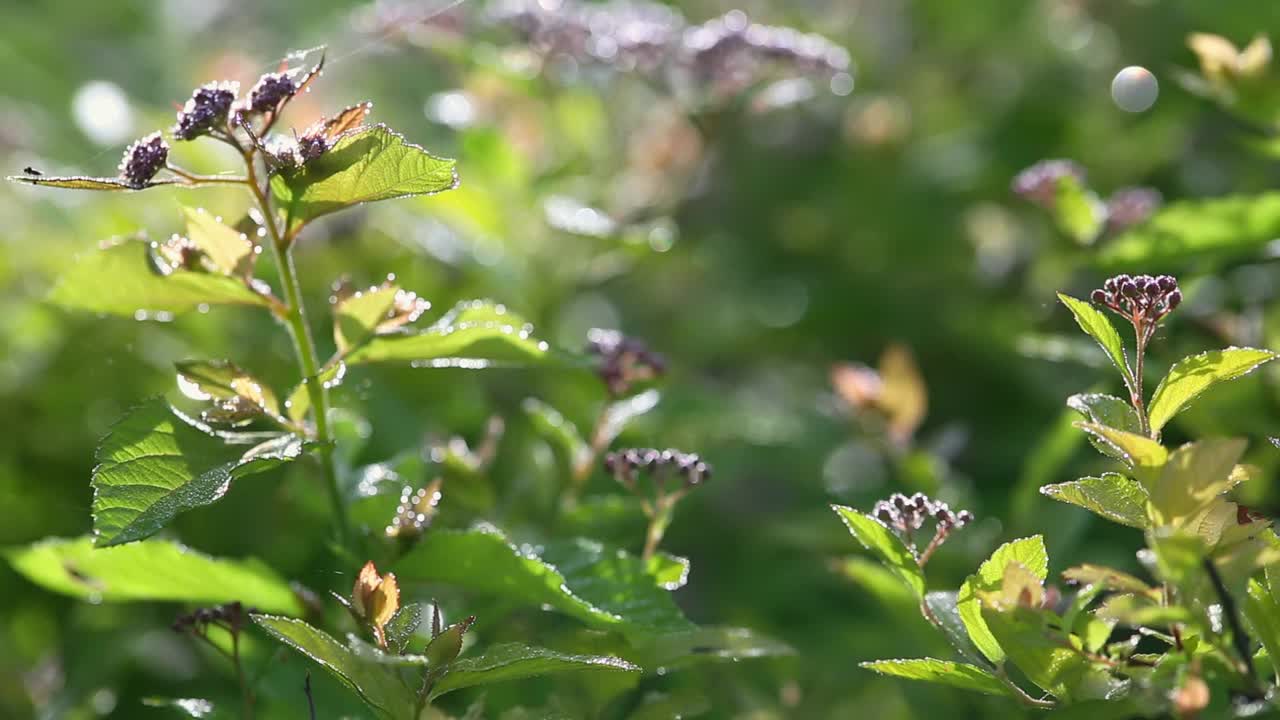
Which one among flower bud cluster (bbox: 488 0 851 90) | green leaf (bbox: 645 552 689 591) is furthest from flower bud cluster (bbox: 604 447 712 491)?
flower bud cluster (bbox: 488 0 851 90)

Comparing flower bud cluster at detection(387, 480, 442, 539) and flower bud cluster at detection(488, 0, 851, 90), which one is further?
flower bud cluster at detection(488, 0, 851, 90)

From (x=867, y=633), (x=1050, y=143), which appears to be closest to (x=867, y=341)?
(x=1050, y=143)

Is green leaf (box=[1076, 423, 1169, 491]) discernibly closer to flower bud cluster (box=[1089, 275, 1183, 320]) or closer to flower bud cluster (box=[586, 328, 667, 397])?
flower bud cluster (box=[1089, 275, 1183, 320])

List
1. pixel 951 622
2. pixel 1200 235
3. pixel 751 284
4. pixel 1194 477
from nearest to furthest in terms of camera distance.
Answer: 1. pixel 1194 477
2. pixel 951 622
3. pixel 1200 235
4. pixel 751 284

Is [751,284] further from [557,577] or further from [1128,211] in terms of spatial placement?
[557,577]

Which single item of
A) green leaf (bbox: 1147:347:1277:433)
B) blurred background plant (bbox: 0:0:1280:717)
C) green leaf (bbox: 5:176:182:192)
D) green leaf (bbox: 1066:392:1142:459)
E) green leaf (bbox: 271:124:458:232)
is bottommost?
blurred background plant (bbox: 0:0:1280:717)

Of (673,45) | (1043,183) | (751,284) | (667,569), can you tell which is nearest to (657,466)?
(667,569)

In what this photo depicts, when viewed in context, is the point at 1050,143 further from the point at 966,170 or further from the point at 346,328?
the point at 346,328

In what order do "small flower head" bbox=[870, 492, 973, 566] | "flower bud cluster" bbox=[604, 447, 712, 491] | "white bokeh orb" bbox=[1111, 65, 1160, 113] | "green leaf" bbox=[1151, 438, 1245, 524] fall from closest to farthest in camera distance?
"green leaf" bbox=[1151, 438, 1245, 524] → "small flower head" bbox=[870, 492, 973, 566] → "flower bud cluster" bbox=[604, 447, 712, 491] → "white bokeh orb" bbox=[1111, 65, 1160, 113]
